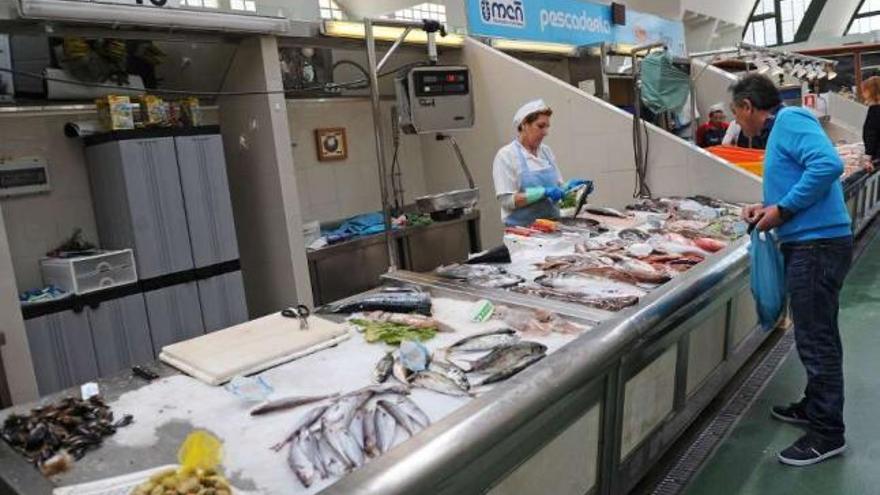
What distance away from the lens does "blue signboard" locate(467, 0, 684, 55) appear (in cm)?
536

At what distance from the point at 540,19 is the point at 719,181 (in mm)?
2318

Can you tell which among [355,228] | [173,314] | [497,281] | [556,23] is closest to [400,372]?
[497,281]

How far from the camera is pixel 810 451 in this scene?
266 centimetres

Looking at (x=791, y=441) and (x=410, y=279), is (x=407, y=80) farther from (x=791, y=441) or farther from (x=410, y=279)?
(x=791, y=441)

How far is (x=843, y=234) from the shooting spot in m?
2.59

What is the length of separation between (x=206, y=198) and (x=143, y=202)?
1.37 feet

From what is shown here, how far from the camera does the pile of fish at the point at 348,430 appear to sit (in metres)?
1.35

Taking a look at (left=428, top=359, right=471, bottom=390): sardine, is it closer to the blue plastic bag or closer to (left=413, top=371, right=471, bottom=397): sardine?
(left=413, top=371, right=471, bottom=397): sardine

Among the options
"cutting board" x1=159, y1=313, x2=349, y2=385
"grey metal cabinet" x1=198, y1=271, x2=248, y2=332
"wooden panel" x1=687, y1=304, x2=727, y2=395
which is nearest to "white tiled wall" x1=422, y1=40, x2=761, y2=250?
"wooden panel" x1=687, y1=304, x2=727, y2=395

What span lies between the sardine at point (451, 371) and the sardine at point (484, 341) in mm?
115

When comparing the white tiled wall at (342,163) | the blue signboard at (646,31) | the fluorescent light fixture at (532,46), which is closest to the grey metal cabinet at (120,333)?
the white tiled wall at (342,163)

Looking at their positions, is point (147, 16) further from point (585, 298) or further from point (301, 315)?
point (585, 298)

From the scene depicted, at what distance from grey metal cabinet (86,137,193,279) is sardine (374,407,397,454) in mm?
2987

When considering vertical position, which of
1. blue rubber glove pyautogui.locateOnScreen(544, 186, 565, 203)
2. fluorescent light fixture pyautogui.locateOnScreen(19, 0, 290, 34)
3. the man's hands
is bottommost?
the man's hands
